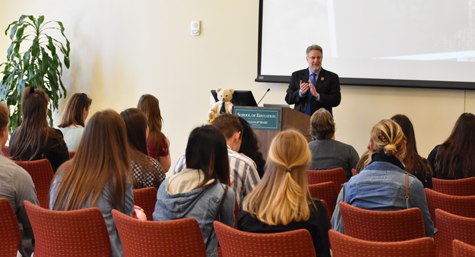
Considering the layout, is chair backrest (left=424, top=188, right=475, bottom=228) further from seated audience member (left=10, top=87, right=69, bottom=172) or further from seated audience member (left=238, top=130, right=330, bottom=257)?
seated audience member (left=10, top=87, right=69, bottom=172)

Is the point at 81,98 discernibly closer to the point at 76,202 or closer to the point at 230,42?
the point at 76,202

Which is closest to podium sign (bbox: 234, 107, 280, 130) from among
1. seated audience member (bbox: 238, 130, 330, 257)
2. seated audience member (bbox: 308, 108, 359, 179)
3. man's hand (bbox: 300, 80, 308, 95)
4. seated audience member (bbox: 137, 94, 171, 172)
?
man's hand (bbox: 300, 80, 308, 95)

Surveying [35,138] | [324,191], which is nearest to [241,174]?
[324,191]

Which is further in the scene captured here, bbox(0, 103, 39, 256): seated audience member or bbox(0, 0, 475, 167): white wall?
bbox(0, 0, 475, 167): white wall

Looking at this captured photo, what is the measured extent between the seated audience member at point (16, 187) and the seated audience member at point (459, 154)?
2.87 metres

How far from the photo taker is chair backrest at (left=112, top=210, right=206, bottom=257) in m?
1.81

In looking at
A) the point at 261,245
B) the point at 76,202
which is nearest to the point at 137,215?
the point at 76,202

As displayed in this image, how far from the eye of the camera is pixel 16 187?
7.44 ft

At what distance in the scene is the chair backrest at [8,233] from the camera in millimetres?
2098

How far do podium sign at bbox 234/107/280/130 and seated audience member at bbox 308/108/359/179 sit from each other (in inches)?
35.2

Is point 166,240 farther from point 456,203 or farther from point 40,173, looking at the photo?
point 40,173

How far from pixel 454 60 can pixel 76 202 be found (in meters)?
4.79

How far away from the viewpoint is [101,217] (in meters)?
1.98

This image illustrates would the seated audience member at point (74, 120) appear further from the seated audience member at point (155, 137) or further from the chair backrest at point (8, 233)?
the chair backrest at point (8, 233)
